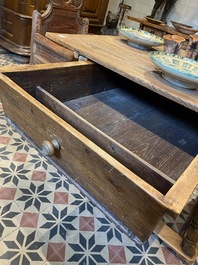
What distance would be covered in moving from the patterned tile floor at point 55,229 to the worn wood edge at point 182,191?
0.46m

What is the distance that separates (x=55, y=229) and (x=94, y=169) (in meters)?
0.59

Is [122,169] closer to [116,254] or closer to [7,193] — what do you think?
[116,254]

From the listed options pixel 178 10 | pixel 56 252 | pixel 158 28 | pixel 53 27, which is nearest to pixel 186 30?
pixel 158 28

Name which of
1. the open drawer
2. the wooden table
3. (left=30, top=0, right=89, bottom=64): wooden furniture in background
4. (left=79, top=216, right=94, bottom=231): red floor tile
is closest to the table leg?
the wooden table

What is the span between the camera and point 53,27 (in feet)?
4.75

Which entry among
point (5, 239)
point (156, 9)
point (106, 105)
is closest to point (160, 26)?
point (156, 9)

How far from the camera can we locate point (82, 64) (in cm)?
83

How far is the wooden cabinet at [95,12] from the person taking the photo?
2.62m

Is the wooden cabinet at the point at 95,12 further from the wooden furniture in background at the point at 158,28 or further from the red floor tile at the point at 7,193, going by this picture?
the red floor tile at the point at 7,193

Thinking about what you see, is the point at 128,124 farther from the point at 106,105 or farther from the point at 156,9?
the point at 156,9

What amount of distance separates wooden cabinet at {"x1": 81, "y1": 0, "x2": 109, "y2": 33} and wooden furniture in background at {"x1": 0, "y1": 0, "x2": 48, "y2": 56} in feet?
2.08

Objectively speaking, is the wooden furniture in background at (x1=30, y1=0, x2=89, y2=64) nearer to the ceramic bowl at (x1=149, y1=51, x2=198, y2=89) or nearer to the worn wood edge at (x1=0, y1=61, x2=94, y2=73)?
the worn wood edge at (x1=0, y1=61, x2=94, y2=73)

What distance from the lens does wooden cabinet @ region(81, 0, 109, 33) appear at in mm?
2619

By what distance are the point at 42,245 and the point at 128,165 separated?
56cm
